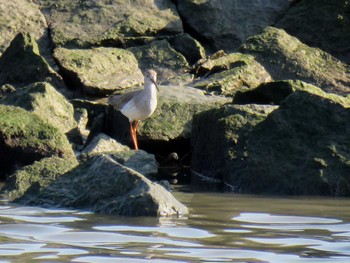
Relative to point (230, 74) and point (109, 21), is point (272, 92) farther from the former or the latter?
point (109, 21)

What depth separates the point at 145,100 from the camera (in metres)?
12.1

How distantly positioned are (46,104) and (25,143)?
4.84 ft

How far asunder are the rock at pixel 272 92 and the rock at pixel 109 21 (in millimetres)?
4290

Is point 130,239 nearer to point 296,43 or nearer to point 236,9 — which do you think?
point 296,43

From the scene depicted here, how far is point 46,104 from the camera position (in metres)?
11.7

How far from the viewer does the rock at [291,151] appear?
30.8ft

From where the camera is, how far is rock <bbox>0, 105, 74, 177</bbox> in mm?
10250

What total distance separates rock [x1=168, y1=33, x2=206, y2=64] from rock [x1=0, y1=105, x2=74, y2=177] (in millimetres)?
5480

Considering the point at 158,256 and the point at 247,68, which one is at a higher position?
the point at 247,68

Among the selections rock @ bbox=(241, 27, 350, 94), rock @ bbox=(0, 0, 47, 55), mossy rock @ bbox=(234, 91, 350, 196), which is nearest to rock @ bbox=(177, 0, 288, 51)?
rock @ bbox=(241, 27, 350, 94)

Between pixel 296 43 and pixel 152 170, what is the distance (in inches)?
234

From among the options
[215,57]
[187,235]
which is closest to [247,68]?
[215,57]

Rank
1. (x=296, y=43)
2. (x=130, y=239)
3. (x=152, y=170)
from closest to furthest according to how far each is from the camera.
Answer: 1. (x=130, y=239)
2. (x=152, y=170)
3. (x=296, y=43)

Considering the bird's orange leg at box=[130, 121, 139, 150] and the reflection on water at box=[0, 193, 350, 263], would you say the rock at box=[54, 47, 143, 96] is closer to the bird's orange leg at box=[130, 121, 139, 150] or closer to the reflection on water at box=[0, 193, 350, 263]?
the bird's orange leg at box=[130, 121, 139, 150]
